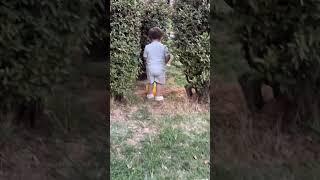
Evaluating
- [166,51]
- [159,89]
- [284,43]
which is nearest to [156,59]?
[166,51]

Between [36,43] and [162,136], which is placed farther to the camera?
[162,136]

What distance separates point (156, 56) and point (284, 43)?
2114mm

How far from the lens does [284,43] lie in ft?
11.7

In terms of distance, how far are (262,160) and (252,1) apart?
1167 mm

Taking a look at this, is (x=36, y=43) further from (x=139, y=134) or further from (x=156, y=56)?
(x=156, y=56)

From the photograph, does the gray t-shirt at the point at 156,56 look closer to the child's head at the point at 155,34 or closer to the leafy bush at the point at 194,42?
the child's head at the point at 155,34

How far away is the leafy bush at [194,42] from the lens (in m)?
5.74

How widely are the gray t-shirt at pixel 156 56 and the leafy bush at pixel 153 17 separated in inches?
24.6

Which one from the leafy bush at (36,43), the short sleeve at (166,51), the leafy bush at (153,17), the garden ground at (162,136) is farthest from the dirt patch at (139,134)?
the leafy bush at (153,17)

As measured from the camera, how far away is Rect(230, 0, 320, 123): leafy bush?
3.42 metres

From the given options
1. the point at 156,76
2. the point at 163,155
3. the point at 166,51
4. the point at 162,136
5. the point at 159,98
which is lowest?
the point at 163,155

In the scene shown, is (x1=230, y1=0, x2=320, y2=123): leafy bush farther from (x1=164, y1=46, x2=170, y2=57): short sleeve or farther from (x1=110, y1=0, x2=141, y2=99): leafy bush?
(x1=110, y1=0, x2=141, y2=99): leafy bush

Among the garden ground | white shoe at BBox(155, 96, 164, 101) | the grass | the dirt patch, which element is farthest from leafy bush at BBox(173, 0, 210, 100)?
the dirt patch

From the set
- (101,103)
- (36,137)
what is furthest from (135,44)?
(36,137)
